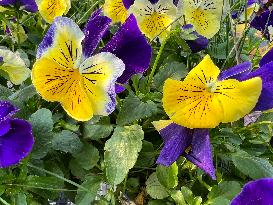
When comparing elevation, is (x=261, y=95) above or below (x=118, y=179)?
above

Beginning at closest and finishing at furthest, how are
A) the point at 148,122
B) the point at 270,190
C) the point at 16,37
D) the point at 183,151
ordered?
1. the point at 270,190
2. the point at 183,151
3. the point at 148,122
4. the point at 16,37

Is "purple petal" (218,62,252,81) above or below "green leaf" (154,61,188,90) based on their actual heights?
above

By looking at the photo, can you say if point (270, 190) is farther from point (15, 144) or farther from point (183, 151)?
point (15, 144)

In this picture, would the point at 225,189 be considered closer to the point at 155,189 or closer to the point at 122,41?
the point at 155,189

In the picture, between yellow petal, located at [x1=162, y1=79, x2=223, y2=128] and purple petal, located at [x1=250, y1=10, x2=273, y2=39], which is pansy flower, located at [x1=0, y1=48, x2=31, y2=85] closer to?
yellow petal, located at [x1=162, y1=79, x2=223, y2=128]

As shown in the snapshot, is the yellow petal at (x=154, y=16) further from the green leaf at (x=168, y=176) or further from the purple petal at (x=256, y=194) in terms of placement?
the purple petal at (x=256, y=194)

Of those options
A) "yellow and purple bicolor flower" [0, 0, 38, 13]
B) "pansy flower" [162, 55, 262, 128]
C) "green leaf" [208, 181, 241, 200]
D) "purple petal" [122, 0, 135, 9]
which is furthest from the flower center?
"yellow and purple bicolor flower" [0, 0, 38, 13]

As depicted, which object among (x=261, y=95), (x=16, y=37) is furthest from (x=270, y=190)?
(x=16, y=37)
